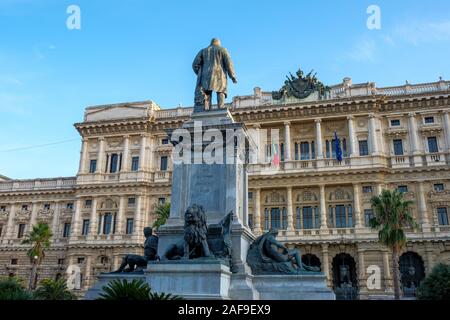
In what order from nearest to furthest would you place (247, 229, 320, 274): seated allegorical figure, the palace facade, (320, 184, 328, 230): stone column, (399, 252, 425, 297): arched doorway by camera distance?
(247, 229, 320, 274): seated allegorical figure, (399, 252, 425, 297): arched doorway, the palace facade, (320, 184, 328, 230): stone column

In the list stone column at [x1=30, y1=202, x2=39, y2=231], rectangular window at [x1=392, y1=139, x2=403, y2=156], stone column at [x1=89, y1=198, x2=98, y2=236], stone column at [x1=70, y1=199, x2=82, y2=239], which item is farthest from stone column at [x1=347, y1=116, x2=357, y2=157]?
stone column at [x1=30, y1=202, x2=39, y2=231]

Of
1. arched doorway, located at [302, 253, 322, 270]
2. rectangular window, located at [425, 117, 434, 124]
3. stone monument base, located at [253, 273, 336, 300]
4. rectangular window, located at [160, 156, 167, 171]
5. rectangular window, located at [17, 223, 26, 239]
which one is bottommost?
stone monument base, located at [253, 273, 336, 300]

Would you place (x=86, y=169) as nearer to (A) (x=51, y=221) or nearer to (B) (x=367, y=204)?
(A) (x=51, y=221)

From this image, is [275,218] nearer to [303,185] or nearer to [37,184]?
[303,185]

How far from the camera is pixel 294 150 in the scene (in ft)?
147

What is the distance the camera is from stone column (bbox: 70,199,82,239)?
46.8 m

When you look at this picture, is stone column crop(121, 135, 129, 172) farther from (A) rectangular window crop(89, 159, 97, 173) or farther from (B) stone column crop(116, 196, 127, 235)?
(A) rectangular window crop(89, 159, 97, 173)

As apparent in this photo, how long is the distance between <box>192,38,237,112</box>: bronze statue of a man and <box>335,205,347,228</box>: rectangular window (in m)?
29.4

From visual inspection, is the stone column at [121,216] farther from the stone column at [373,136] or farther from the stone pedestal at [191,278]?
the stone pedestal at [191,278]

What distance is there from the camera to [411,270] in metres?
37.8

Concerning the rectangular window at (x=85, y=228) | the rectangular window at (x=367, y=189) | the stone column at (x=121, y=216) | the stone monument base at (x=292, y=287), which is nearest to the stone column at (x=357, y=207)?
the rectangular window at (x=367, y=189)

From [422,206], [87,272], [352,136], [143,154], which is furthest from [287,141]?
[87,272]
